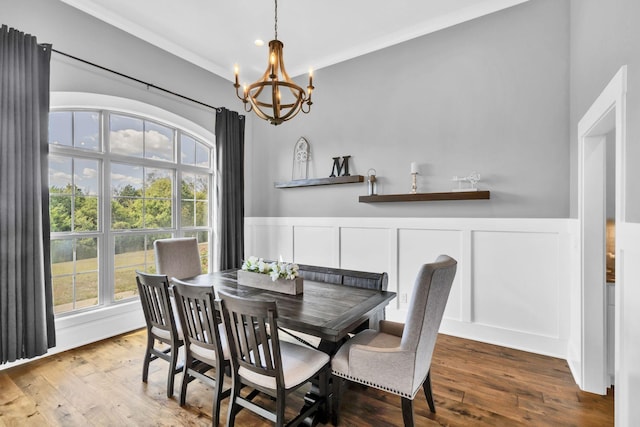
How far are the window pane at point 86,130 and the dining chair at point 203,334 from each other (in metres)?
2.22

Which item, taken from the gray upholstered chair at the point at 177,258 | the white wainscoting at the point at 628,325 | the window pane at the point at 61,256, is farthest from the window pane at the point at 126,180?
the white wainscoting at the point at 628,325

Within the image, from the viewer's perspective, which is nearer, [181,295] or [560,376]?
[181,295]

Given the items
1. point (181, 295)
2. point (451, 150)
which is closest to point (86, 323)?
point (181, 295)

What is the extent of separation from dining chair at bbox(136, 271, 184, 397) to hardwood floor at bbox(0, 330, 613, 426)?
0.20 meters

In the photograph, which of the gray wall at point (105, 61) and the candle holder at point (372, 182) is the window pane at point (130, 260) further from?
the candle holder at point (372, 182)

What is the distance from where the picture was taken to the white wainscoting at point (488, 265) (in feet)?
9.37

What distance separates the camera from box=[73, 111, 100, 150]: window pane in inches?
125

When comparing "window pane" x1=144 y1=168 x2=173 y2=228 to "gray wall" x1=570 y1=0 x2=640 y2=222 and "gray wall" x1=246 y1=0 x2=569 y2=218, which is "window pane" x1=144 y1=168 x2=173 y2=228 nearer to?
"gray wall" x1=246 y1=0 x2=569 y2=218

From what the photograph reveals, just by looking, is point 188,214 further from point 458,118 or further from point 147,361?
point 458,118

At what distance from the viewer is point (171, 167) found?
4.01 m

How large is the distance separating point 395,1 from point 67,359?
175 inches

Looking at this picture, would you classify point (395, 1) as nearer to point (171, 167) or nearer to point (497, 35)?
point (497, 35)

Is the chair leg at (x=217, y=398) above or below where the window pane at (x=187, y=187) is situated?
below

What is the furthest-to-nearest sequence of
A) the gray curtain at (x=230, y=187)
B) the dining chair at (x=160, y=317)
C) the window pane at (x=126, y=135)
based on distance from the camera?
1. the gray curtain at (x=230, y=187)
2. the window pane at (x=126, y=135)
3. the dining chair at (x=160, y=317)
